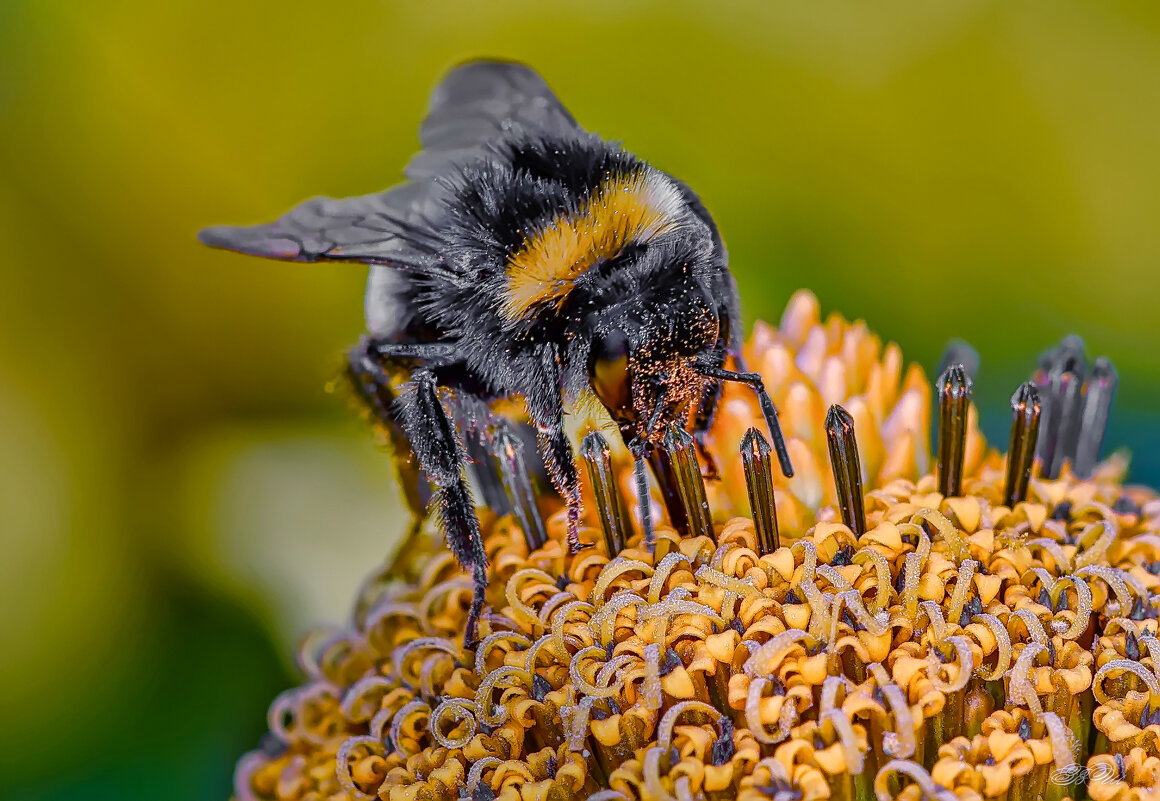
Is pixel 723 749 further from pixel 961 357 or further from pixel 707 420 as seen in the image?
pixel 961 357

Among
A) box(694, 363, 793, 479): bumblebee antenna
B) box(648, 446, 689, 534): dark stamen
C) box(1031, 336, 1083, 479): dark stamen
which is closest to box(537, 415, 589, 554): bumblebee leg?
box(648, 446, 689, 534): dark stamen

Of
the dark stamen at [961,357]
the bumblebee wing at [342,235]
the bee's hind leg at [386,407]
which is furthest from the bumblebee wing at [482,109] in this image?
the dark stamen at [961,357]

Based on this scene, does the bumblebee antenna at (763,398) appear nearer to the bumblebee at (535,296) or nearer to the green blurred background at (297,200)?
the bumblebee at (535,296)

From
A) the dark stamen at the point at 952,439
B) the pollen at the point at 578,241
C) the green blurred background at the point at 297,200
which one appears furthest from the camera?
the green blurred background at the point at 297,200

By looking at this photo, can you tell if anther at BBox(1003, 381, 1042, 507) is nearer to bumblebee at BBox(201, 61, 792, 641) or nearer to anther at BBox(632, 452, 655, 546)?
bumblebee at BBox(201, 61, 792, 641)

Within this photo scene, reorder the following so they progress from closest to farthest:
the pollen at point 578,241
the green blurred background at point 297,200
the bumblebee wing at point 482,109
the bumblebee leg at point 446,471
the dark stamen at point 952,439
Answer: the pollen at point 578,241 < the bumblebee leg at point 446,471 < the dark stamen at point 952,439 < the bumblebee wing at point 482,109 < the green blurred background at point 297,200

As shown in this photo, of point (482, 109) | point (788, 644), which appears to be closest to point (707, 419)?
point (788, 644)
